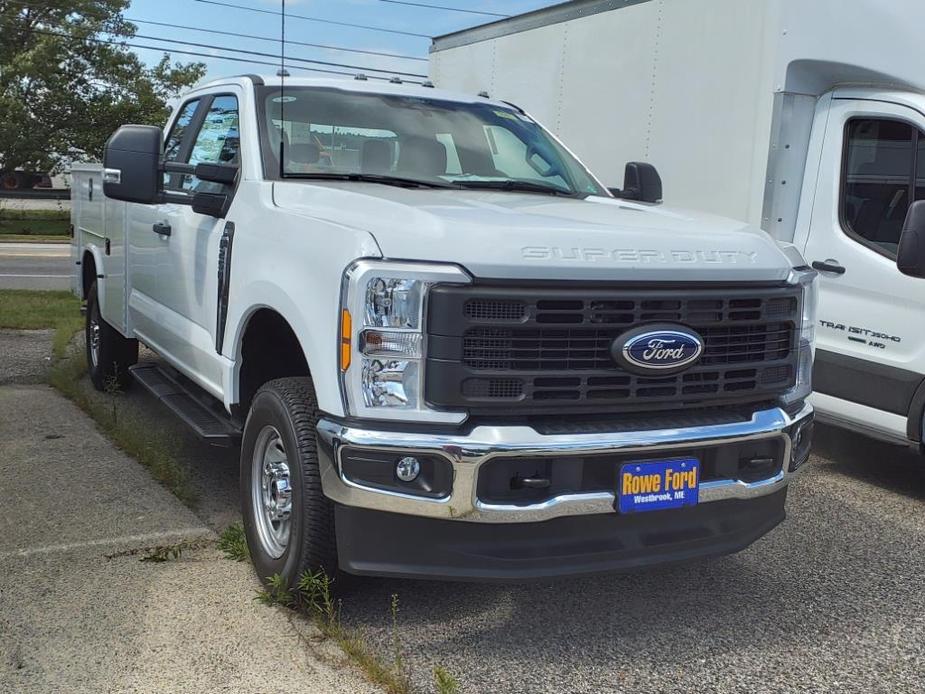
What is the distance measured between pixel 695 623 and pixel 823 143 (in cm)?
336

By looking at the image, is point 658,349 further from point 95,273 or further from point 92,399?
point 95,273

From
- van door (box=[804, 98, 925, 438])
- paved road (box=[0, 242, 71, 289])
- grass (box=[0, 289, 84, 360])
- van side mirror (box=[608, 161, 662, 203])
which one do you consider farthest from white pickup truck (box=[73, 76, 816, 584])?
paved road (box=[0, 242, 71, 289])

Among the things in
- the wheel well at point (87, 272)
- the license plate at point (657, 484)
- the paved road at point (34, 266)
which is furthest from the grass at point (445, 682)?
the paved road at point (34, 266)

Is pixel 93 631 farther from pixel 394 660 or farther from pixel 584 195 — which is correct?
pixel 584 195

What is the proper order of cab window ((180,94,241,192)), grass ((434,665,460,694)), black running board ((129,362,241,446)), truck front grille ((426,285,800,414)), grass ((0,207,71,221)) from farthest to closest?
grass ((0,207,71,221))
cab window ((180,94,241,192))
black running board ((129,362,241,446))
truck front grille ((426,285,800,414))
grass ((434,665,460,694))

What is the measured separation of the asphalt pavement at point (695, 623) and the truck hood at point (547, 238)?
0.97 m

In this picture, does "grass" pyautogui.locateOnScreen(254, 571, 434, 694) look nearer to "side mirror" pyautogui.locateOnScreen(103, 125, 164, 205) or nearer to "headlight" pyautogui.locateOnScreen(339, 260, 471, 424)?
"headlight" pyautogui.locateOnScreen(339, 260, 471, 424)

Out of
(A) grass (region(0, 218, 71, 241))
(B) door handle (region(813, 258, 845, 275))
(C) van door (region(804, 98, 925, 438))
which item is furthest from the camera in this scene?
(A) grass (region(0, 218, 71, 241))

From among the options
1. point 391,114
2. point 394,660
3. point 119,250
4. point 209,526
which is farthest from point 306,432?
point 119,250

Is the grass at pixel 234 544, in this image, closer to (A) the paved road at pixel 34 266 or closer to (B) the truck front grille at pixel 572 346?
(B) the truck front grille at pixel 572 346

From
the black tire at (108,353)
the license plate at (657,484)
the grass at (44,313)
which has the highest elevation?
the license plate at (657,484)

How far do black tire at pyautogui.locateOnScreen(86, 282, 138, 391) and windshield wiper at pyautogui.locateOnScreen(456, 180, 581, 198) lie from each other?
3277 millimetres

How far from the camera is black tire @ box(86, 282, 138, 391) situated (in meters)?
7.00

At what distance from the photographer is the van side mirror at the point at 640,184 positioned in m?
5.28
